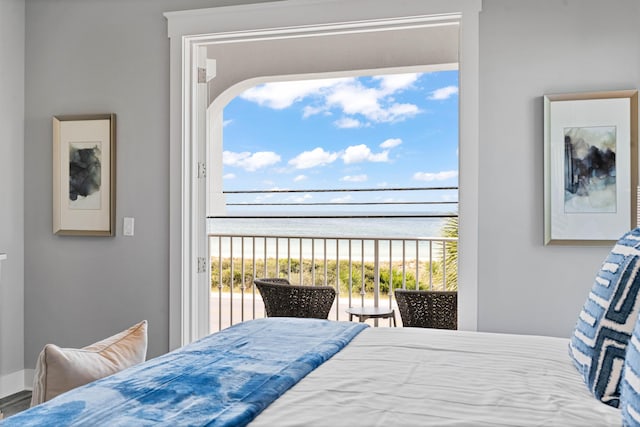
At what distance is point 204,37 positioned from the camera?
135 inches

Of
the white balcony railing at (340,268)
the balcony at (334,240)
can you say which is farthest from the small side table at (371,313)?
the balcony at (334,240)

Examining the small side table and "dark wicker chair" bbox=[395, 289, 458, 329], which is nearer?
"dark wicker chair" bbox=[395, 289, 458, 329]

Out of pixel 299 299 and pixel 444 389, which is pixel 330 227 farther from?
pixel 444 389

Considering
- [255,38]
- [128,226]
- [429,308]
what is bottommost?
[429,308]

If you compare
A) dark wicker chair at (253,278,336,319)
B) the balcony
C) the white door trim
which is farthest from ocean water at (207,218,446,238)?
the white door trim

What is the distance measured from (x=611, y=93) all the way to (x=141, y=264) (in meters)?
2.69

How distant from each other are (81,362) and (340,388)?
599 mm

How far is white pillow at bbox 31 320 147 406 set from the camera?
1.28m

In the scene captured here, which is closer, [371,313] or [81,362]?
Answer: [81,362]

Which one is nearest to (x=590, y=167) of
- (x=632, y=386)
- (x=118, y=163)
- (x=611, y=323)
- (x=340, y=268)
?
(x=611, y=323)

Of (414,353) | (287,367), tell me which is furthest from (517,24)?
(287,367)

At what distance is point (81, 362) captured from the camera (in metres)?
1.36

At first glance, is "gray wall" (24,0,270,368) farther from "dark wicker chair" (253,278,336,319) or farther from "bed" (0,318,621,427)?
"bed" (0,318,621,427)

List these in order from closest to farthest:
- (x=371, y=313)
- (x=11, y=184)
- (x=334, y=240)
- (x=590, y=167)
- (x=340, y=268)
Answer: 1. (x=590, y=167)
2. (x=11, y=184)
3. (x=371, y=313)
4. (x=334, y=240)
5. (x=340, y=268)
